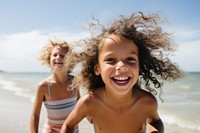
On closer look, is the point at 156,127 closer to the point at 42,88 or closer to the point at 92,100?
the point at 92,100

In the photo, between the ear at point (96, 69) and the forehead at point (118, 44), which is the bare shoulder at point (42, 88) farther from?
the forehead at point (118, 44)

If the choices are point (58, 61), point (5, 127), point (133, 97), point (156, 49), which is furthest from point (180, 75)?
point (5, 127)

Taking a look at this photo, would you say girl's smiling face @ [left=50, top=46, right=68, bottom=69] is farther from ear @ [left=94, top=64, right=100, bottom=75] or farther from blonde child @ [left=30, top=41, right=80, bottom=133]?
ear @ [left=94, top=64, right=100, bottom=75]

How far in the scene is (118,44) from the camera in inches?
105

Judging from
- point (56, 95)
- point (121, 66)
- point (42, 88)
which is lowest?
point (56, 95)

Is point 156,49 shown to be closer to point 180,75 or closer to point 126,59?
point 180,75

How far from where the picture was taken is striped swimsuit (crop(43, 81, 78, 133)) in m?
4.00

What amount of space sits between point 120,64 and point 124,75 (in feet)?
0.30

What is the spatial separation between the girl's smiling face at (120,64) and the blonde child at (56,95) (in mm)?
1323

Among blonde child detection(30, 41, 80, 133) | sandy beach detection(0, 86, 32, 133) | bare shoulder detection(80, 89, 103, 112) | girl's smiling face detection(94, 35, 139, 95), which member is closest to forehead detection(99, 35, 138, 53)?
girl's smiling face detection(94, 35, 139, 95)

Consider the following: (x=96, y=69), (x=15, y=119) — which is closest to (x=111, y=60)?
(x=96, y=69)

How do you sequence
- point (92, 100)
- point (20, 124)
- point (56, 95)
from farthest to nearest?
point (20, 124) → point (56, 95) → point (92, 100)

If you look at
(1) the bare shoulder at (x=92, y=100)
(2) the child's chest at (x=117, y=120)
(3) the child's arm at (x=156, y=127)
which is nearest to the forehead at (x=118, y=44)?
(1) the bare shoulder at (x=92, y=100)

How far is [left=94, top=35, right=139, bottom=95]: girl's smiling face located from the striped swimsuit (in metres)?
1.45
